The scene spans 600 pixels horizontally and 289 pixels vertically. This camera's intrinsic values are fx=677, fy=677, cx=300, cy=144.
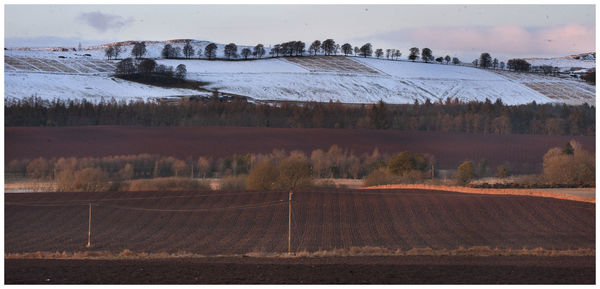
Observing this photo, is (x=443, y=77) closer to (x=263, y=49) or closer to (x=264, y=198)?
(x=263, y=49)

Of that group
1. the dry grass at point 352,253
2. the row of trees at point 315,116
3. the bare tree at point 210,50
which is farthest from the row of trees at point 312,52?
the dry grass at point 352,253

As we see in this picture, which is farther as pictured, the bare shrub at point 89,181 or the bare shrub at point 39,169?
the bare shrub at point 39,169

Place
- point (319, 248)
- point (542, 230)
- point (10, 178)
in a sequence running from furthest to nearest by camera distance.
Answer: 1. point (10, 178)
2. point (542, 230)
3. point (319, 248)

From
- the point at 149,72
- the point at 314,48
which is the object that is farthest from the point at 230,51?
the point at 149,72

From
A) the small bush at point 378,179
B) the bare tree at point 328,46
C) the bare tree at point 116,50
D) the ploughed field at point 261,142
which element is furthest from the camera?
the bare tree at point 116,50

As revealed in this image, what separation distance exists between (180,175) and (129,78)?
56.1 meters

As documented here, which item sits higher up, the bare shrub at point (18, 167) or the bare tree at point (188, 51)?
the bare tree at point (188, 51)

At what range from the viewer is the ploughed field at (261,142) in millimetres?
55594

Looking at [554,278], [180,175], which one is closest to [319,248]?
[554,278]

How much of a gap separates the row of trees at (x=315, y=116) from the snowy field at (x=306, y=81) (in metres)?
10.8

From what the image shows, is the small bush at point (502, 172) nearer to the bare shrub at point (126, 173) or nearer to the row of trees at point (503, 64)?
the bare shrub at point (126, 173)

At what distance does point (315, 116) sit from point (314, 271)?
63.5 meters

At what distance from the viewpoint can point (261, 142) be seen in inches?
2464

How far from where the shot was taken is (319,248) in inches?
753
